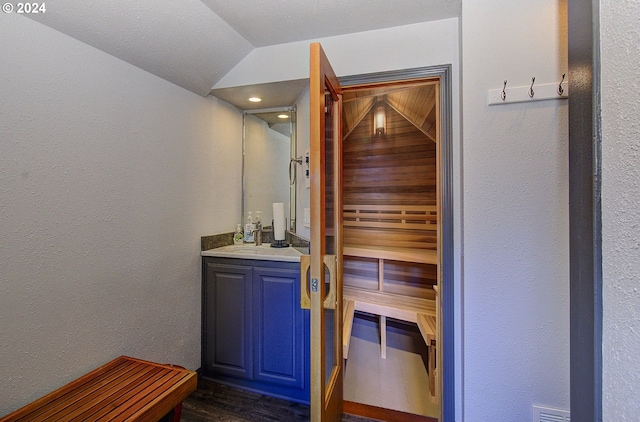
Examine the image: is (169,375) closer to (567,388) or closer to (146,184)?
(146,184)

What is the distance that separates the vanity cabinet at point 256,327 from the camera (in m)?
1.75

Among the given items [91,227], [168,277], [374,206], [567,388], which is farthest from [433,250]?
[91,227]

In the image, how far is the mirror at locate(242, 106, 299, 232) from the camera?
8.02ft

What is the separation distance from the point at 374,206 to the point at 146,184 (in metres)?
2.41

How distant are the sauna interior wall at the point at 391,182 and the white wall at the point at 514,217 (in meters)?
1.60

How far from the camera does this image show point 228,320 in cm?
192

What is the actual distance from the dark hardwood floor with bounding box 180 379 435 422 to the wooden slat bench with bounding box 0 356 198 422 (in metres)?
0.45

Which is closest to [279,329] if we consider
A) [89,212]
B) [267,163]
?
[89,212]

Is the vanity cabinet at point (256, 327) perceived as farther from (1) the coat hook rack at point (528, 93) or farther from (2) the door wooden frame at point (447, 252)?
(1) the coat hook rack at point (528, 93)

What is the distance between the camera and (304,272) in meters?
1.20

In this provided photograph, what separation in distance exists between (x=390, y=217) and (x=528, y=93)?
6.78 ft

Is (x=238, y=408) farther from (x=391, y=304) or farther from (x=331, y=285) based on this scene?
(x=391, y=304)

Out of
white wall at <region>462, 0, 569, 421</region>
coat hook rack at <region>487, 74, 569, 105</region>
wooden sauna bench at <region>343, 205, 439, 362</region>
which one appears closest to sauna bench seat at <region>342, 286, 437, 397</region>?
wooden sauna bench at <region>343, 205, 439, 362</region>

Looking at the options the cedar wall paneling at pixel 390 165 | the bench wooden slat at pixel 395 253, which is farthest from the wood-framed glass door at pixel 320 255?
the cedar wall paneling at pixel 390 165
